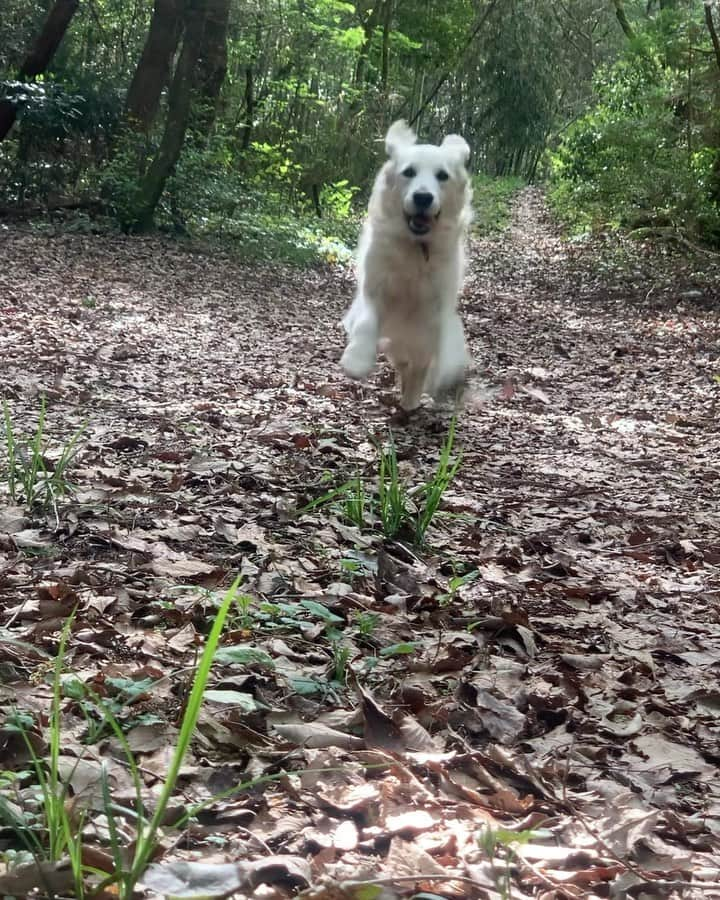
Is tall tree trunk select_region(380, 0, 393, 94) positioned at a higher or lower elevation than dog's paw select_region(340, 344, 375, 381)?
higher

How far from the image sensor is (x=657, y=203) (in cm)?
1352

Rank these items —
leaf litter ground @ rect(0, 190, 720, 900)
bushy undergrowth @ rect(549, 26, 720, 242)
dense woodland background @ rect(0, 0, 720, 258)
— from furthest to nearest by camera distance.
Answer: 1. dense woodland background @ rect(0, 0, 720, 258)
2. bushy undergrowth @ rect(549, 26, 720, 242)
3. leaf litter ground @ rect(0, 190, 720, 900)

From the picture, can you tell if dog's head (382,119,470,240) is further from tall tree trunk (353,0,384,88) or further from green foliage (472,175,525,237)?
tall tree trunk (353,0,384,88)

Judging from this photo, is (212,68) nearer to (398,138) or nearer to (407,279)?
(398,138)

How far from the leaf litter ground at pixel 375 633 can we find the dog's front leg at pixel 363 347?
33cm

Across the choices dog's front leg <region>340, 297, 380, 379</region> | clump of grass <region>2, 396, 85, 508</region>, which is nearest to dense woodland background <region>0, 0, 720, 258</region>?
dog's front leg <region>340, 297, 380, 379</region>

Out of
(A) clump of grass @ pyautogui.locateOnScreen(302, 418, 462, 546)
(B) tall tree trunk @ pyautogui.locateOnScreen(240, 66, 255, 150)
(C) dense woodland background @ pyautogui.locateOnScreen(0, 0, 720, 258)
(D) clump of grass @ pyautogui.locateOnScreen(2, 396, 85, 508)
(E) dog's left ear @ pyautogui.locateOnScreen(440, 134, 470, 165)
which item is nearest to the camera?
(D) clump of grass @ pyautogui.locateOnScreen(2, 396, 85, 508)

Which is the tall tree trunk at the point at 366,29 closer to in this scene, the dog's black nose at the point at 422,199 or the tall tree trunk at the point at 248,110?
the tall tree trunk at the point at 248,110

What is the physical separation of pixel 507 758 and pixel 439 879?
0.61m

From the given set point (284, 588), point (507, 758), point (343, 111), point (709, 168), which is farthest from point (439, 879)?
point (343, 111)

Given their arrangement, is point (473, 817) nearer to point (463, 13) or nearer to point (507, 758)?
point (507, 758)

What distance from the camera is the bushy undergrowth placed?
12.9 m

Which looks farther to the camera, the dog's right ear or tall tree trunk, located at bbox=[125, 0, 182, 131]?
tall tree trunk, located at bbox=[125, 0, 182, 131]

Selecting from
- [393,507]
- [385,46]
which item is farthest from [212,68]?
[393,507]
